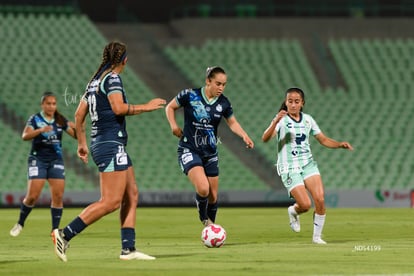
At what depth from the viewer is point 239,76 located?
126ft

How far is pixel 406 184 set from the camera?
3400cm

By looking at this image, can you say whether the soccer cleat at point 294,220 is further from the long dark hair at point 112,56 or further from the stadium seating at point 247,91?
the stadium seating at point 247,91

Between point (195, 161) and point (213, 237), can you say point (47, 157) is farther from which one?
point (213, 237)

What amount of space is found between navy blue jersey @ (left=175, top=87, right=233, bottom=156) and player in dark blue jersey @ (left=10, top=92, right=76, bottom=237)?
327 cm

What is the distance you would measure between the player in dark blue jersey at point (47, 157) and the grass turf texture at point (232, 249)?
59 cm

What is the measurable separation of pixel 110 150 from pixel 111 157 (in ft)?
0.28

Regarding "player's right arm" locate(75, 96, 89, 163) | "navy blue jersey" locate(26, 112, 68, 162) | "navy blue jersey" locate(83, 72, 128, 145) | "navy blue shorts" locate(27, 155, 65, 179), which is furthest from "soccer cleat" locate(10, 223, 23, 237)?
"navy blue jersey" locate(83, 72, 128, 145)

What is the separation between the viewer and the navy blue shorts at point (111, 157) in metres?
11.6

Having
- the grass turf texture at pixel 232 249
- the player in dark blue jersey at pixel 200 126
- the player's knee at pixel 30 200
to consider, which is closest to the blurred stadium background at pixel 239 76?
the grass turf texture at pixel 232 249

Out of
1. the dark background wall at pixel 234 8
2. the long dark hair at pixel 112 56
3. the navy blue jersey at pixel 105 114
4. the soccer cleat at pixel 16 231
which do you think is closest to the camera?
the navy blue jersey at pixel 105 114

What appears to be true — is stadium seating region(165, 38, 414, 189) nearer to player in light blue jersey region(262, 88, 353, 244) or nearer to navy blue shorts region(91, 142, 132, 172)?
player in light blue jersey region(262, 88, 353, 244)

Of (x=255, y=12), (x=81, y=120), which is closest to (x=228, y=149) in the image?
(x=255, y=12)

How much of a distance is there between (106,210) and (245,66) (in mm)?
27850

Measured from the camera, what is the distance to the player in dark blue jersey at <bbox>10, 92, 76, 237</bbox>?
18219mm
